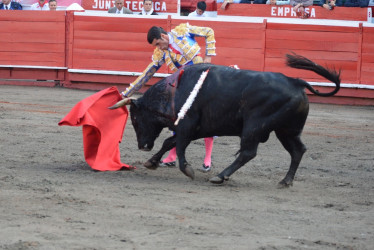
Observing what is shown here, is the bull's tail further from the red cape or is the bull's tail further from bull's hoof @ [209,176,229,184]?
the red cape

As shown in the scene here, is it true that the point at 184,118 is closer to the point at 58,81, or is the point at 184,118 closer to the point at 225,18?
the point at 225,18

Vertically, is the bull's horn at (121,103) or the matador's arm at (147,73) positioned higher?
the matador's arm at (147,73)

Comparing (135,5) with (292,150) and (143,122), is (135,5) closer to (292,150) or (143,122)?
(143,122)

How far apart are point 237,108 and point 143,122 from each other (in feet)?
2.70

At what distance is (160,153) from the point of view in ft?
18.0

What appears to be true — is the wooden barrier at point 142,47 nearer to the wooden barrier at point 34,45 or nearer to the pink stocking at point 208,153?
the wooden barrier at point 34,45

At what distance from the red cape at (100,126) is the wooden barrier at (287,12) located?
229 inches

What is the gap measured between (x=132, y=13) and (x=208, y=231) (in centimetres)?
798

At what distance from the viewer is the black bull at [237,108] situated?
15.9 ft

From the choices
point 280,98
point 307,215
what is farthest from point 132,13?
point 307,215

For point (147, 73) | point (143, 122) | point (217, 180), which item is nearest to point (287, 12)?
point (147, 73)

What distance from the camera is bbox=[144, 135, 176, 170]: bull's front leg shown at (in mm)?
5480

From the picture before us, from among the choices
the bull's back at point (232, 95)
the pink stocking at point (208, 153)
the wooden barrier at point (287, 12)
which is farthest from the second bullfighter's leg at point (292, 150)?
the wooden barrier at point (287, 12)

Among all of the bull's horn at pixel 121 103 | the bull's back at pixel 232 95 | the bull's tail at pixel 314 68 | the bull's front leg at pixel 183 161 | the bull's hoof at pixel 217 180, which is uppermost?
the bull's tail at pixel 314 68
